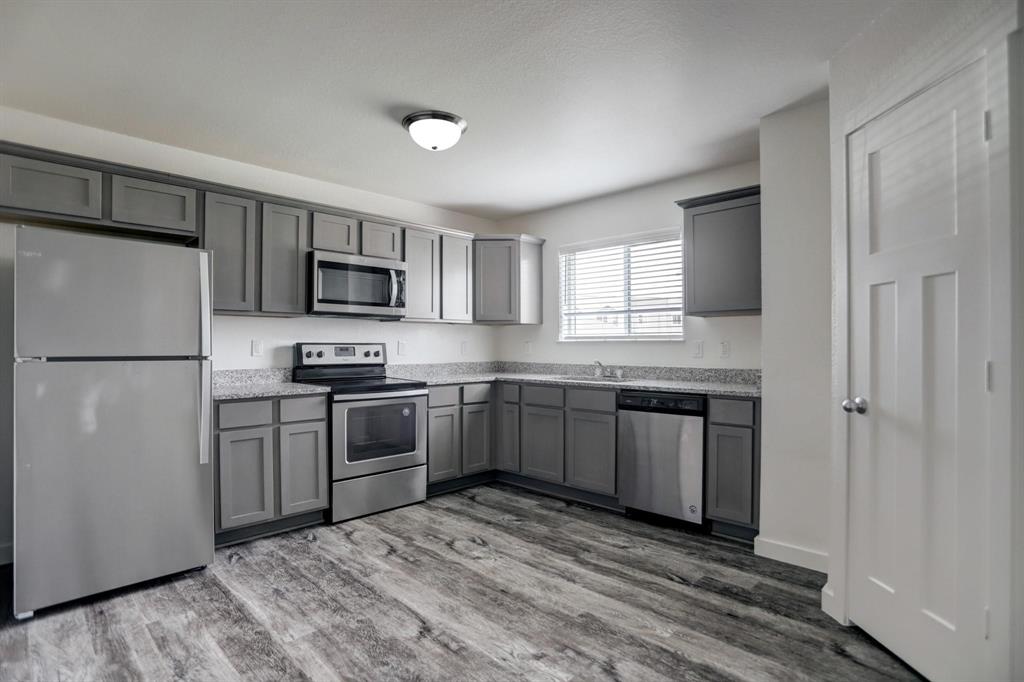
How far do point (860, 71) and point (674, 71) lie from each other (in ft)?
2.56

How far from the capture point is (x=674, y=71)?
2.58m

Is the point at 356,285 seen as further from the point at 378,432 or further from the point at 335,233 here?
the point at 378,432

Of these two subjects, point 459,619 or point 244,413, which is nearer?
point 459,619

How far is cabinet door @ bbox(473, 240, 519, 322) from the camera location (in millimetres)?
5000

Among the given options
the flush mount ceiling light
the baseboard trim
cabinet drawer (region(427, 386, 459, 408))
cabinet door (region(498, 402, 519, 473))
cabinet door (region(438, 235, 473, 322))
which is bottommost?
the baseboard trim

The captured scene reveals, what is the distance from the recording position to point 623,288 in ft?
15.2

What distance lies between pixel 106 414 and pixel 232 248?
1.33 meters

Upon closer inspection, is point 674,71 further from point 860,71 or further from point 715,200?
point 715,200

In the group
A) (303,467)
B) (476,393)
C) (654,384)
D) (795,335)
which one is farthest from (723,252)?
(303,467)

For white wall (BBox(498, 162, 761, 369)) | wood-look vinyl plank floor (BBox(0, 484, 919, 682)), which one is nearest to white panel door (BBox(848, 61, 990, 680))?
wood-look vinyl plank floor (BBox(0, 484, 919, 682))

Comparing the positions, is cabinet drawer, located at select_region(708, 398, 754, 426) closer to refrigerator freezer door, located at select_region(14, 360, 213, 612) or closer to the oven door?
the oven door

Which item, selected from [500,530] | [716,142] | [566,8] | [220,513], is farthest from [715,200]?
[220,513]

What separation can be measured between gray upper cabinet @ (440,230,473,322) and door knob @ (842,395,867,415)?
3.25 meters

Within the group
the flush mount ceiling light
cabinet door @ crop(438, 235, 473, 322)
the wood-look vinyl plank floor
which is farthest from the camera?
cabinet door @ crop(438, 235, 473, 322)
